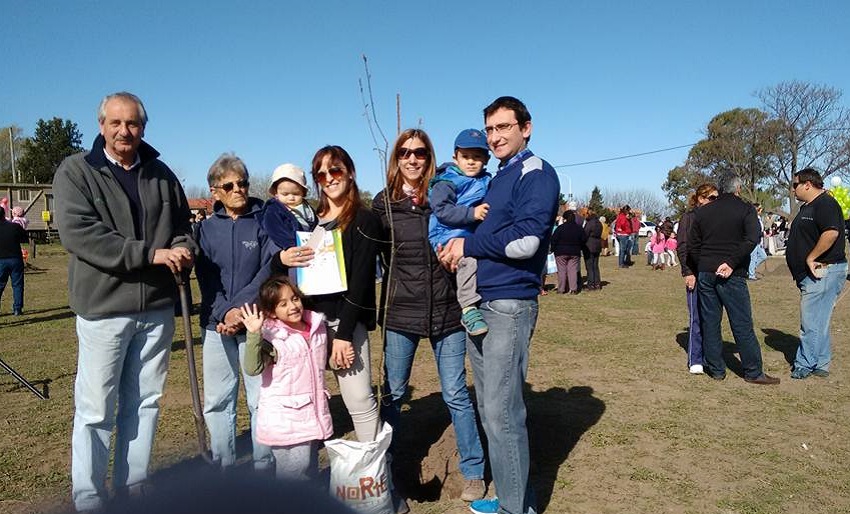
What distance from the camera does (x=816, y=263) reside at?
6.13 metres

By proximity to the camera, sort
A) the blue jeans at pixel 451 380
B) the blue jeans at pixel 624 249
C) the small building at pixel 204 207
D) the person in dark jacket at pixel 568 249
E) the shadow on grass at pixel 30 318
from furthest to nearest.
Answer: the blue jeans at pixel 624 249 < the small building at pixel 204 207 < the person in dark jacket at pixel 568 249 < the shadow on grass at pixel 30 318 < the blue jeans at pixel 451 380

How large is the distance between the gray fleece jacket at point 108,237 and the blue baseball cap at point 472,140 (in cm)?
A: 157

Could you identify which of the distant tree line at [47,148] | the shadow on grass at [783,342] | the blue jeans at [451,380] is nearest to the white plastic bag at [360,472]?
the blue jeans at [451,380]

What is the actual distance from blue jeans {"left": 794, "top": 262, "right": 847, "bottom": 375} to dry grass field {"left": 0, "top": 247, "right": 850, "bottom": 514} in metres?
0.20

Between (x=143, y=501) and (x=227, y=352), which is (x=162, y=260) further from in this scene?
(x=143, y=501)

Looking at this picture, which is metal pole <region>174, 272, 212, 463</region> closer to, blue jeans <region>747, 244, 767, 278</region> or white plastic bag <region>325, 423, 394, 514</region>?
white plastic bag <region>325, 423, 394, 514</region>

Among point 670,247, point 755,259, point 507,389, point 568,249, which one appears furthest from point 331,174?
point 670,247

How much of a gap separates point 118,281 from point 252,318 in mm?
677

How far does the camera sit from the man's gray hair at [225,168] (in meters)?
3.59

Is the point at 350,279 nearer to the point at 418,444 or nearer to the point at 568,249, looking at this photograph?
the point at 418,444

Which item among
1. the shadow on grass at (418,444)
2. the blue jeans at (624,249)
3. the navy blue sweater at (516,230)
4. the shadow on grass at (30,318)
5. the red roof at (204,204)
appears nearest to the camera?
the navy blue sweater at (516,230)

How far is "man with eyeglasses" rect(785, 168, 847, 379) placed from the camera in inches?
A: 238

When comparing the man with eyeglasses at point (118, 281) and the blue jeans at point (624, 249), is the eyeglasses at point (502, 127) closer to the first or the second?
the man with eyeglasses at point (118, 281)

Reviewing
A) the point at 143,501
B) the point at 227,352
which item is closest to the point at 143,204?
the point at 227,352
